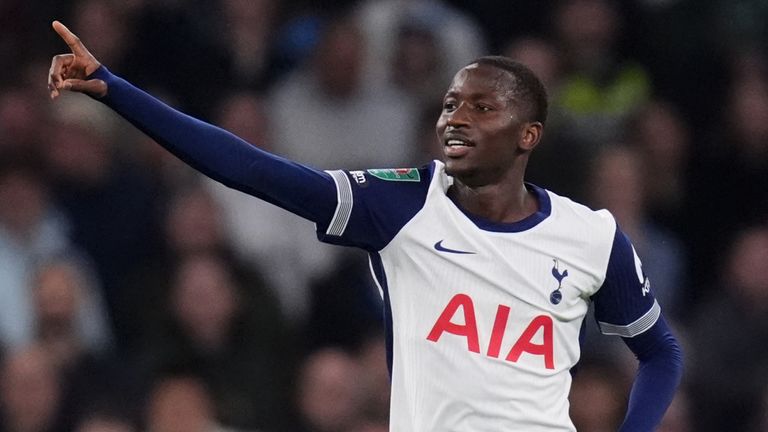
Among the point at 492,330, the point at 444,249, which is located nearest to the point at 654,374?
the point at 492,330

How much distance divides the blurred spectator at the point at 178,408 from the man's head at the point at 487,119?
2.90m

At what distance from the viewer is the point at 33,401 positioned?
6809 millimetres

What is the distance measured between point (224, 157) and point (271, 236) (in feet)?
12.3

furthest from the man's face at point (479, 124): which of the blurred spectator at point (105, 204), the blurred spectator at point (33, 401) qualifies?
the blurred spectator at point (105, 204)

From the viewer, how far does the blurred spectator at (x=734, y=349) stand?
7.27 metres

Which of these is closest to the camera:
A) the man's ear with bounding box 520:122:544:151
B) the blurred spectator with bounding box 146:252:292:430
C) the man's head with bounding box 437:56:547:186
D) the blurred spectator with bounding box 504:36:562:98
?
the man's head with bounding box 437:56:547:186

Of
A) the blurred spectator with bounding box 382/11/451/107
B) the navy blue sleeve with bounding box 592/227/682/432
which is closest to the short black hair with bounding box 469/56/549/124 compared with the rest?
the navy blue sleeve with bounding box 592/227/682/432

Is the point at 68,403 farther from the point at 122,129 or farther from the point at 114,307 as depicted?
the point at 122,129

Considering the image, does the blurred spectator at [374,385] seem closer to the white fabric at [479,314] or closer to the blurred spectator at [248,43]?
the blurred spectator at [248,43]

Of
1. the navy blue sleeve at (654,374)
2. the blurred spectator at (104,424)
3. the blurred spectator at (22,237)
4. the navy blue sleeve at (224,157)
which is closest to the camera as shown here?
the navy blue sleeve at (224,157)

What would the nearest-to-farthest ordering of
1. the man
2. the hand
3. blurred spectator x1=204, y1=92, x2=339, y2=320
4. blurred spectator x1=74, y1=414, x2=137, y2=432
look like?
the hand → the man → blurred spectator x1=74, y1=414, x2=137, y2=432 → blurred spectator x1=204, y1=92, x2=339, y2=320

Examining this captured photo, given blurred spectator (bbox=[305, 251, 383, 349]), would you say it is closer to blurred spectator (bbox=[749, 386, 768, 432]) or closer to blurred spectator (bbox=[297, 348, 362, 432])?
blurred spectator (bbox=[297, 348, 362, 432])

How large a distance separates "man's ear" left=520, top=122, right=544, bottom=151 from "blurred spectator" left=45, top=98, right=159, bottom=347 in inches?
138

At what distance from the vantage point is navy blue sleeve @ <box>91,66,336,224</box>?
3883 mm
